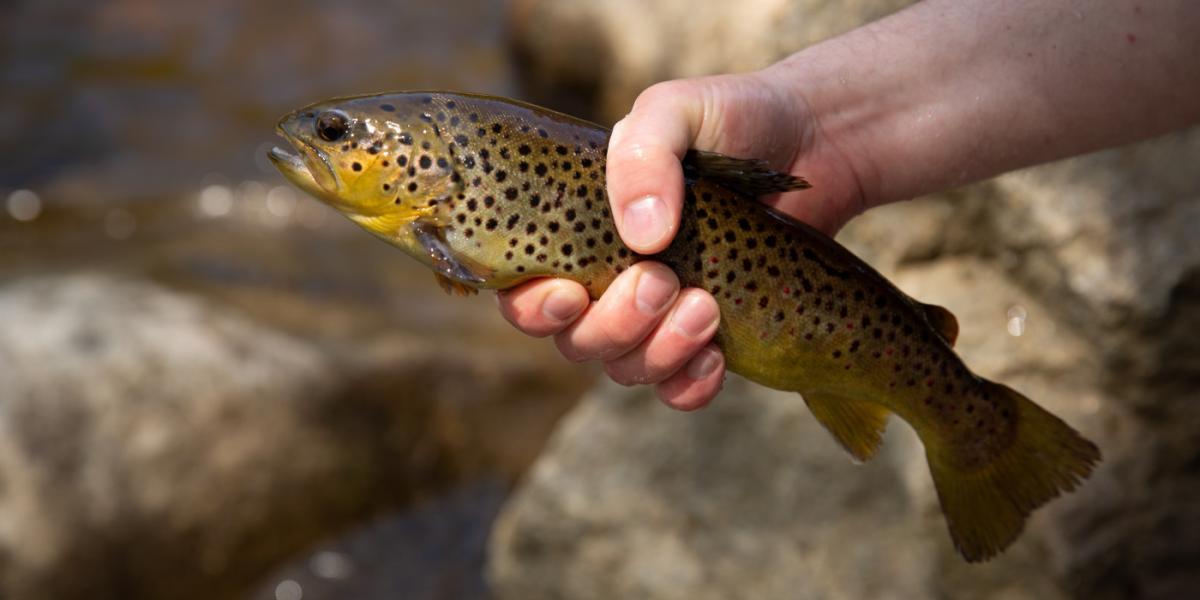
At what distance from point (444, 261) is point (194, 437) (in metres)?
3.13

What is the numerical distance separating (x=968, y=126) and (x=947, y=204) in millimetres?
1362

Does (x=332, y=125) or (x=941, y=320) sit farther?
(x=941, y=320)

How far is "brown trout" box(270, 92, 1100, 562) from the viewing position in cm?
272

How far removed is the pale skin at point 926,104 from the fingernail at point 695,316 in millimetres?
77

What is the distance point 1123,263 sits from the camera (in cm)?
421

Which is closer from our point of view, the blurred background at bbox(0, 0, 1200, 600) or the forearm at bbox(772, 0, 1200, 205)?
the forearm at bbox(772, 0, 1200, 205)

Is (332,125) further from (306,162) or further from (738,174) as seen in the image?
(738,174)

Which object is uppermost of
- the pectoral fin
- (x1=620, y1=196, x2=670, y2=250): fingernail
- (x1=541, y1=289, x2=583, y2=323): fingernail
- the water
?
(x1=620, y1=196, x2=670, y2=250): fingernail

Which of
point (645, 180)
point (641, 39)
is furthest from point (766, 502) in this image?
point (641, 39)

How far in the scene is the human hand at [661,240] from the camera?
8.89 feet

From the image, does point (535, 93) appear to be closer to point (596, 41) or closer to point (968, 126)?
point (596, 41)

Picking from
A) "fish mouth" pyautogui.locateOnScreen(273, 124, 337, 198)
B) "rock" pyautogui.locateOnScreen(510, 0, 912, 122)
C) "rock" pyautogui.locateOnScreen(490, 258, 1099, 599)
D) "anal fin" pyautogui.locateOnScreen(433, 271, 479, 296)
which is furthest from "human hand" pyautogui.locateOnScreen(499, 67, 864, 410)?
"rock" pyautogui.locateOnScreen(510, 0, 912, 122)

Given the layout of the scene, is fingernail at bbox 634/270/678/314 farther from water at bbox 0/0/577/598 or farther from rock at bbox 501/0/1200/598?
water at bbox 0/0/577/598

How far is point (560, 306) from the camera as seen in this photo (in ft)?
9.32
